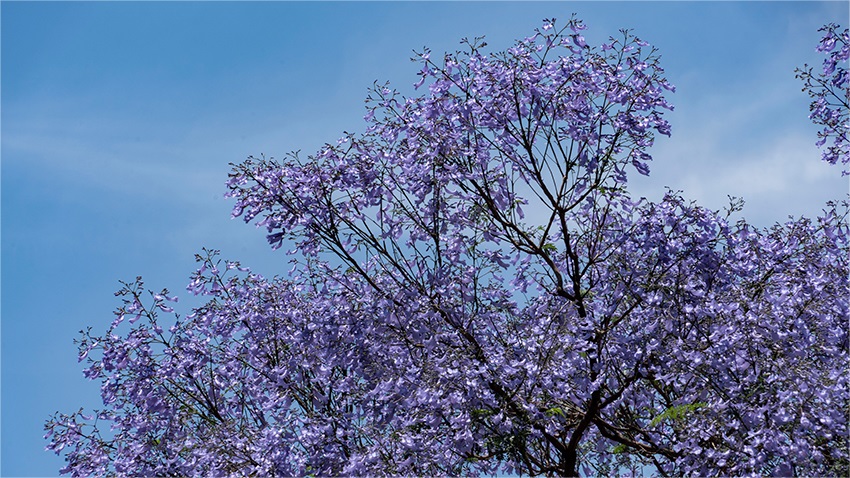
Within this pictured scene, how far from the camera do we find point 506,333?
9.70 m

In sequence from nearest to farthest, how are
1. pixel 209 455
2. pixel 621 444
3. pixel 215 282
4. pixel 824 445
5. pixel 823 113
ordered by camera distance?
pixel 824 445, pixel 209 455, pixel 621 444, pixel 215 282, pixel 823 113

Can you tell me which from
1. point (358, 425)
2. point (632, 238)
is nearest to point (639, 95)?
point (632, 238)

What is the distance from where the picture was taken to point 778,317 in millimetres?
8469

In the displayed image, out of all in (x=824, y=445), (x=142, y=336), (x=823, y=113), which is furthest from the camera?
(x=823, y=113)

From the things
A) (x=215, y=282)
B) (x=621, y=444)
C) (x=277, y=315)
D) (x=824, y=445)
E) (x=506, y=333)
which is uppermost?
(x=215, y=282)

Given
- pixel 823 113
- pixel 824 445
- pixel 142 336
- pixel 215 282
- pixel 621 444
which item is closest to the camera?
pixel 824 445

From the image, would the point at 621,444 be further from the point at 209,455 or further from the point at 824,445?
the point at 209,455

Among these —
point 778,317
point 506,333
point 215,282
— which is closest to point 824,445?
point 778,317

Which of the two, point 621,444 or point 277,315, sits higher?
point 277,315

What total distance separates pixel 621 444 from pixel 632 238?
2.16 m

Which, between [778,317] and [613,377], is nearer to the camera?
[778,317]

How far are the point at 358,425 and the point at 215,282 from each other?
9.69 ft

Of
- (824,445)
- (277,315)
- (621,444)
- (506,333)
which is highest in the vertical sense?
(277,315)

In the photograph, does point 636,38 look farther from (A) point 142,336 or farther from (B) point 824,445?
(A) point 142,336
